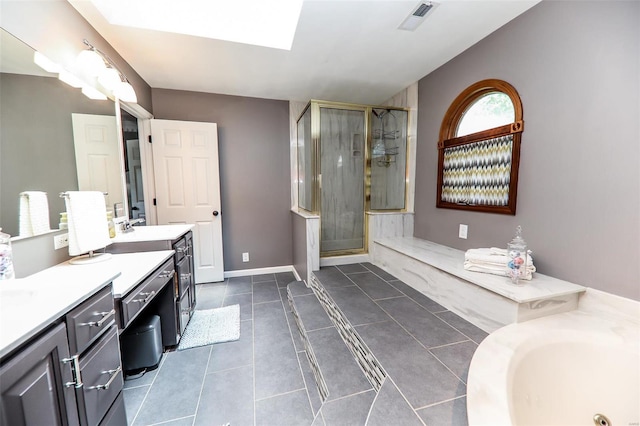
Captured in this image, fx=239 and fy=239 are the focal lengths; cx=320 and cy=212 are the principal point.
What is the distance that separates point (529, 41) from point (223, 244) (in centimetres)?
361

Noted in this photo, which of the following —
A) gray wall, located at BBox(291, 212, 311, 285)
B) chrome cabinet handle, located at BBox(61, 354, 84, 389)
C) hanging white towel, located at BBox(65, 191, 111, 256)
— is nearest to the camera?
chrome cabinet handle, located at BBox(61, 354, 84, 389)

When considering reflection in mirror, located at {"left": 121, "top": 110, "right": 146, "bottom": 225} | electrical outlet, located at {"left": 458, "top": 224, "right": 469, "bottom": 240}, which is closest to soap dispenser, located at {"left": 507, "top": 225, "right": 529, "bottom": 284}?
electrical outlet, located at {"left": 458, "top": 224, "right": 469, "bottom": 240}

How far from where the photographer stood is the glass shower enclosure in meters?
2.89

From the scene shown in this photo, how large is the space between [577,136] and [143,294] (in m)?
2.72

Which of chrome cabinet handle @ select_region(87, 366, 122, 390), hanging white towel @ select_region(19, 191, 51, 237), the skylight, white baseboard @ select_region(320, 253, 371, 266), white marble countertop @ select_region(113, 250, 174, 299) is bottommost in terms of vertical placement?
white baseboard @ select_region(320, 253, 371, 266)

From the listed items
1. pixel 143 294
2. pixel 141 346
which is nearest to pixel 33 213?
pixel 143 294

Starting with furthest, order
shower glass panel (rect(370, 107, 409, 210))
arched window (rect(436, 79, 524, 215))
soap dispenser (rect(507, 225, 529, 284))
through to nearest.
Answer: shower glass panel (rect(370, 107, 409, 210)), arched window (rect(436, 79, 524, 215)), soap dispenser (rect(507, 225, 529, 284))

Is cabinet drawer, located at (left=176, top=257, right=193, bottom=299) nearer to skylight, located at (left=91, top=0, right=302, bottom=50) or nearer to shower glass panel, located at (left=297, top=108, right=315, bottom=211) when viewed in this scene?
shower glass panel, located at (left=297, top=108, right=315, bottom=211)

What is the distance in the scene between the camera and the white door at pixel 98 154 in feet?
5.08

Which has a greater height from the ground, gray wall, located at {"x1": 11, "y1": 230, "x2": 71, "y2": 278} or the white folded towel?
gray wall, located at {"x1": 11, "y1": 230, "x2": 71, "y2": 278}

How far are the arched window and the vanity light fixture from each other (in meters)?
2.89

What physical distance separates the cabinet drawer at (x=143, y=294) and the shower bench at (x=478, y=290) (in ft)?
6.55

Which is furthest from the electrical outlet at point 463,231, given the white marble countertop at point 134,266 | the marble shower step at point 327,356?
the white marble countertop at point 134,266

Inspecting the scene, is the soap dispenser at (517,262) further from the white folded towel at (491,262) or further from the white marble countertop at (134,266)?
the white marble countertop at (134,266)
